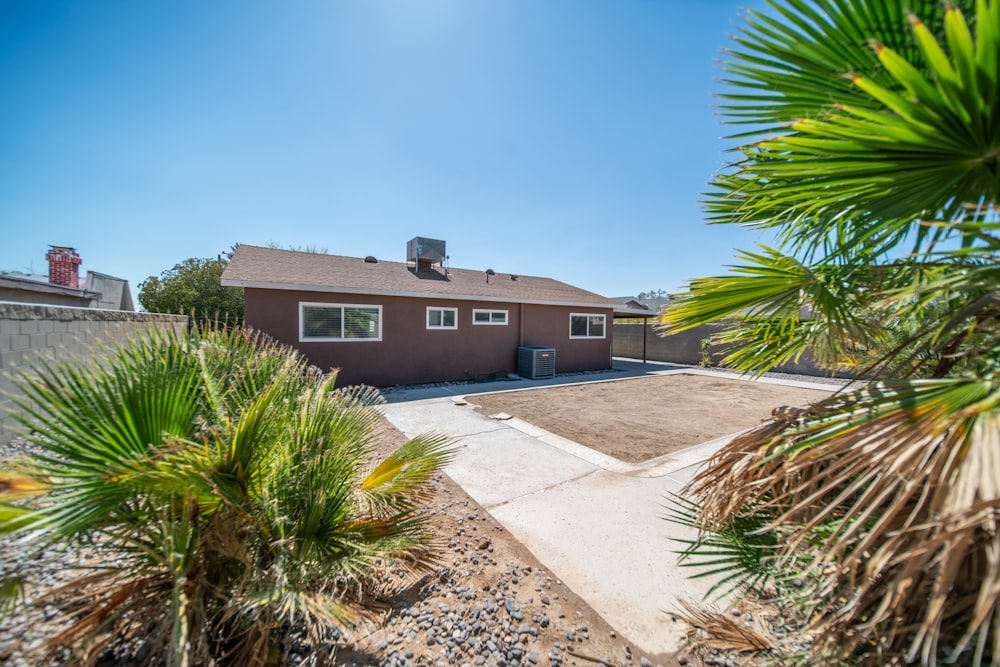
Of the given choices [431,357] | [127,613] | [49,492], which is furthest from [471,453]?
[431,357]

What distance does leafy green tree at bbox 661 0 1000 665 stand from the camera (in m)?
0.88

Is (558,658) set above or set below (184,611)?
below

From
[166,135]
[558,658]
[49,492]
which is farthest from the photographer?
[166,135]

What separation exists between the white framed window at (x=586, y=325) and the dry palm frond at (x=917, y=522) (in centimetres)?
1223

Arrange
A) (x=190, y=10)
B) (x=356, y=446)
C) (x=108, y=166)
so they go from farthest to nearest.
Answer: (x=108, y=166) → (x=190, y=10) → (x=356, y=446)

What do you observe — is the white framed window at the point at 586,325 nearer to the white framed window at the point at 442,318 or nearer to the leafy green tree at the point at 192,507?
the white framed window at the point at 442,318

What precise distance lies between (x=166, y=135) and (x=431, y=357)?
784cm

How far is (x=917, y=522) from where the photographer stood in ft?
3.31

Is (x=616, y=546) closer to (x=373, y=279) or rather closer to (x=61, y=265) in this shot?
(x=373, y=279)

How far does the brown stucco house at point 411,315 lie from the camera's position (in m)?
8.84

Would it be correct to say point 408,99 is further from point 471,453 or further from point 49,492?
point 49,492

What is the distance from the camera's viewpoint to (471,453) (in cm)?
494

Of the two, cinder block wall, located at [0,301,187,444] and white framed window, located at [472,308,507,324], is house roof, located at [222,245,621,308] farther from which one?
cinder block wall, located at [0,301,187,444]

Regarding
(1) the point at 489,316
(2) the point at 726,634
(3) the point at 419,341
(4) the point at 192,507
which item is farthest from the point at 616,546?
(1) the point at 489,316
